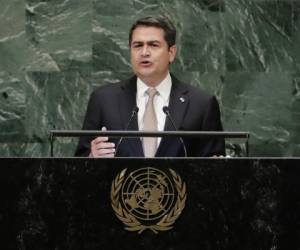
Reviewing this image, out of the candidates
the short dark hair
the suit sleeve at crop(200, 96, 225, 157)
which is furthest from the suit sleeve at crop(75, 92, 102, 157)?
the suit sleeve at crop(200, 96, 225, 157)

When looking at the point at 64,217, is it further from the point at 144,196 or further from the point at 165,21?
the point at 165,21

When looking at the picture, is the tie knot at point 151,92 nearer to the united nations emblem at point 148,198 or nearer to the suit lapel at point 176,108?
the suit lapel at point 176,108

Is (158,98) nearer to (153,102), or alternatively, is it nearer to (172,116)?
(153,102)

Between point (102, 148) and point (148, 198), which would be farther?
point (102, 148)

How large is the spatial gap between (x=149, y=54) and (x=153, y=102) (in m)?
0.25

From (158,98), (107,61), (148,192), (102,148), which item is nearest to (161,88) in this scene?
(158,98)

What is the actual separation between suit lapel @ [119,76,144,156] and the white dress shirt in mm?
29

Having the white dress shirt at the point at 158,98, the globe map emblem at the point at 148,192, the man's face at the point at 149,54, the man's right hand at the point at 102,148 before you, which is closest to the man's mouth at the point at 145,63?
the man's face at the point at 149,54

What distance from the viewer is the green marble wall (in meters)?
5.88

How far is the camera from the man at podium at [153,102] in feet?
13.2

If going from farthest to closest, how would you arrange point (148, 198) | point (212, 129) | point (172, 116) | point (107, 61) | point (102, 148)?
point (107, 61)
point (212, 129)
point (172, 116)
point (102, 148)
point (148, 198)

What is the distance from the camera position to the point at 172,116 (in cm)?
410

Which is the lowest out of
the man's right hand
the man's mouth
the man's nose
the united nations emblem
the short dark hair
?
the united nations emblem

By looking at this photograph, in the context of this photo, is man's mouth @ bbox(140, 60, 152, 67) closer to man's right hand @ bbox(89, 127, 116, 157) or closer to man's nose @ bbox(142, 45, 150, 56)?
man's nose @ bbox(142, 45, 150, 56)
